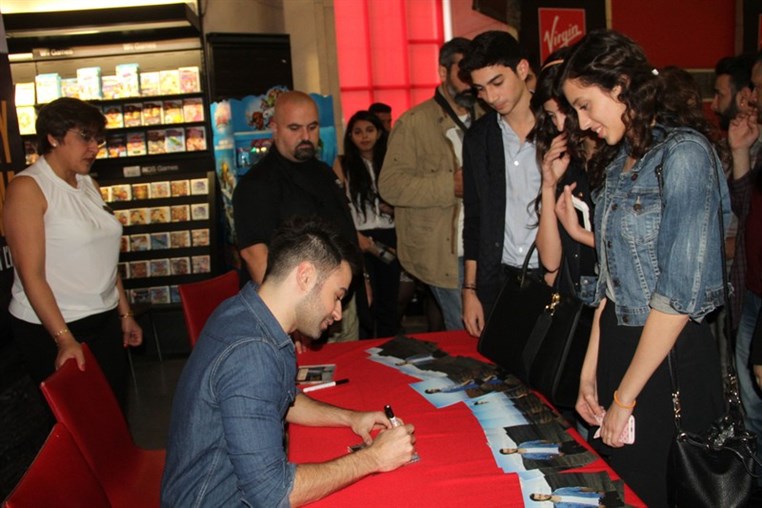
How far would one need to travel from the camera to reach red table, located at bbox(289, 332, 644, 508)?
1381 millimetres

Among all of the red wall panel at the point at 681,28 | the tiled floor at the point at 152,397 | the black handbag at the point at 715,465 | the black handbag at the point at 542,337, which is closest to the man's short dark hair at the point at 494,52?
the black handbag at the point at 542,337

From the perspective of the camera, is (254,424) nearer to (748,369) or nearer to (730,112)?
(748,369)

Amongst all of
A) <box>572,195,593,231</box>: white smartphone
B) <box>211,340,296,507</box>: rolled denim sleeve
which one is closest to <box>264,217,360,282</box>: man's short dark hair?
<box>211,340,296,507</box>: rolled denim sleeve

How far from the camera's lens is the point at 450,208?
10.5 ft

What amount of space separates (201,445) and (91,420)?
2.39 ft

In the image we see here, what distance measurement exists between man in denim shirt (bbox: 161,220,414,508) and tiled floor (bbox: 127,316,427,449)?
2437mm

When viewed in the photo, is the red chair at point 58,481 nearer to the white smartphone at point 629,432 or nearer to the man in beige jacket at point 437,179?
the white smartphone at point 629,432

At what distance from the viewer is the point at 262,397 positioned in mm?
1338

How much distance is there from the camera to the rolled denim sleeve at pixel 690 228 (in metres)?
1.47

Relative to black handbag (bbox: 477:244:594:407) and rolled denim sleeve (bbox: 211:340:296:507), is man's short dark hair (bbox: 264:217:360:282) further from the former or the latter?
black handbag (bbox: 477:244:594:407)

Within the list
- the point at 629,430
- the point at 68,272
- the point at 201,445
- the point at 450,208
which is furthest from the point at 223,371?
the point at 450,208

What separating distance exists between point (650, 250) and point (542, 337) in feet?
1.43

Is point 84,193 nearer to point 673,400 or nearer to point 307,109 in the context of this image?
point 307,109

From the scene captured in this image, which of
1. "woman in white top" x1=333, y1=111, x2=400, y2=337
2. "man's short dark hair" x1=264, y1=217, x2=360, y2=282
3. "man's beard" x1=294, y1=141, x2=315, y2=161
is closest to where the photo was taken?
"man's short dark hair" x1=264, y1=217, x2=360, y2=282
